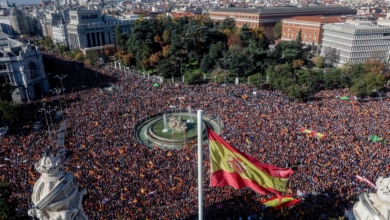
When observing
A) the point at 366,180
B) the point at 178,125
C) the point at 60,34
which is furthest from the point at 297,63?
the point at 60,34

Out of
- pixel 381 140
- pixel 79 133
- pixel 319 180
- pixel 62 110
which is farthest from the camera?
pixel 62 110

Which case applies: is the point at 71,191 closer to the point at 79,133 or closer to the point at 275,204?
the point at 275,204

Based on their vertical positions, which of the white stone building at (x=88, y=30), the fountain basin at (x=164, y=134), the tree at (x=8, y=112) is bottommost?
the fountain basin at (x=164, y=134)

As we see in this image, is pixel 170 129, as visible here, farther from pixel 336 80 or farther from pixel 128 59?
pixel 128 59

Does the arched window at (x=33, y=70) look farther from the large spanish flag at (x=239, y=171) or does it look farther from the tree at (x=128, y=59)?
the large spanish flag at (x=239, y=171)

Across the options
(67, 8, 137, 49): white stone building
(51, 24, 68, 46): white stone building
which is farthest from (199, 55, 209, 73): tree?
(51, 24, 68, 46): white stone building

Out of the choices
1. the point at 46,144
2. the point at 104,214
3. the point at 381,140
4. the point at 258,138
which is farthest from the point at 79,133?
the point at 381,140

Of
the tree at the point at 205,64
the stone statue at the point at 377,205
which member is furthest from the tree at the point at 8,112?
the stone statue at the point at 377,205
